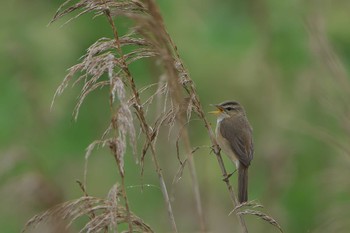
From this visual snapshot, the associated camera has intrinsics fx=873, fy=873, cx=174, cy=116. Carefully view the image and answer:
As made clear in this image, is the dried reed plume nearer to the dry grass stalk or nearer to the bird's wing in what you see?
the dry grass stalk

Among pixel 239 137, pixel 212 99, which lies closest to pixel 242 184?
pixel 239 137

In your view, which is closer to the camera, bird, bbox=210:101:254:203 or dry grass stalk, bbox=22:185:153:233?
dry grass stalk, bbox=22:185:153:233

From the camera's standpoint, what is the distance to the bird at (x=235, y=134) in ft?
23.5

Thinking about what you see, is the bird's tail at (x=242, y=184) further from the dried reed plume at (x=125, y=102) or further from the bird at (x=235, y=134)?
the dried reed plume at (x=125, y=102)

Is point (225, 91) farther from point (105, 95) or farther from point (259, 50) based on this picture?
point (105, 95)

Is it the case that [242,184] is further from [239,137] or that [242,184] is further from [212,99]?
[212,99]

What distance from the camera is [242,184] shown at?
6883 mm

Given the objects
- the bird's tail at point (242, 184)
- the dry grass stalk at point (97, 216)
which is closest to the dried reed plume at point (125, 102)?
the dry grass stalk at point (97, 216)

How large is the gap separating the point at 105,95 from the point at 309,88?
2073mm

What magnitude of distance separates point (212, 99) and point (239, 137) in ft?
7.28

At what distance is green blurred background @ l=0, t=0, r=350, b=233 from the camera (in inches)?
324

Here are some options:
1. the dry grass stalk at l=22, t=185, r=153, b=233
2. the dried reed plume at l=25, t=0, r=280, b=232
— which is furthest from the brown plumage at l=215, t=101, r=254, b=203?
the dry grass stalk at l=22, t=185, r=153, b=233

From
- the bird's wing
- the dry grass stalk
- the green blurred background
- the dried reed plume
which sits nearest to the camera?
the dried reed plume

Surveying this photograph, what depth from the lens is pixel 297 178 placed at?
8625mm
